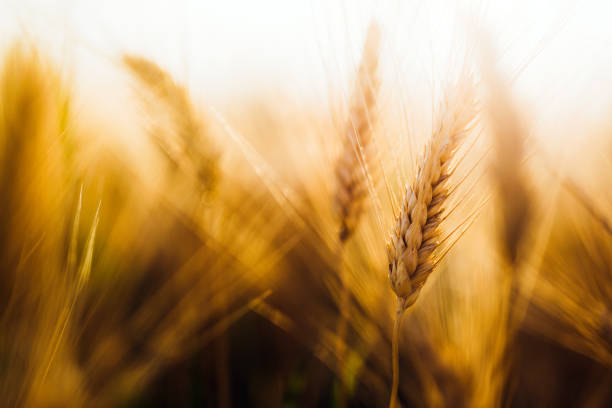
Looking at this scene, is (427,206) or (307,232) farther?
(307,232)

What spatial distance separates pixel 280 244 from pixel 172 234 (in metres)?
0.17

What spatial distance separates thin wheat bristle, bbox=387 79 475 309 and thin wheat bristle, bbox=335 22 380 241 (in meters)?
0.09

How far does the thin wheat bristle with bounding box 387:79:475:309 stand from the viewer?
1.22ft

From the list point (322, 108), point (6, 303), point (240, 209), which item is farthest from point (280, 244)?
point (6, 303)

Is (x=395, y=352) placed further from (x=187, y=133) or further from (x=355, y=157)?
(x=187, y=133)

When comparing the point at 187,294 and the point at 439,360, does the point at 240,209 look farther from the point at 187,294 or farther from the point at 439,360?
the point at 439,360

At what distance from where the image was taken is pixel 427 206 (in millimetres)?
390

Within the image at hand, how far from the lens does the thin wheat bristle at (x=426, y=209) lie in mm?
373

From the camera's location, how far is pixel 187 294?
0.59 metres

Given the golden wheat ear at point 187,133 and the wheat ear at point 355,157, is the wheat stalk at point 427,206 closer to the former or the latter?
the wheat ear at point 355,157

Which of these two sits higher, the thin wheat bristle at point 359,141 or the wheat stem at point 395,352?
the thin wheat bristle at point 359,141

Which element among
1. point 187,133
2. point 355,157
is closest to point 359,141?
point 355,157

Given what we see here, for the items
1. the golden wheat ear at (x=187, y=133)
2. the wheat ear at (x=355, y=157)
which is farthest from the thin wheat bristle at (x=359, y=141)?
the golden wheat ear at (x=187, y=133)

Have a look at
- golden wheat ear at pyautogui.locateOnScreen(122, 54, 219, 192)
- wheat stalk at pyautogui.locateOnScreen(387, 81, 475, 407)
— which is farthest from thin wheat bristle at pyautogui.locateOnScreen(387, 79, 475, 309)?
golden wheat ear at pyautogui.locateOnScreen(122, 54, 219, 192)
